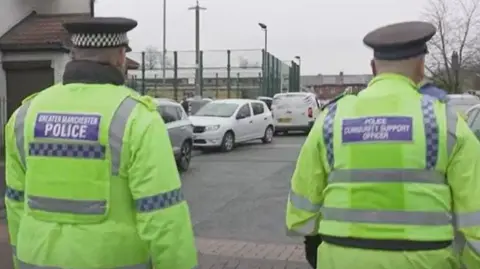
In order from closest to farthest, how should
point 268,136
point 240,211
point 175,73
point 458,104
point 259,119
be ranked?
point 458,104, point 240,211, point 259,119, point 268,136, point 175,73

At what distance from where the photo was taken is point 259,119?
867 inches

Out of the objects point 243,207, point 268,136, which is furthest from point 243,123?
point 243,207

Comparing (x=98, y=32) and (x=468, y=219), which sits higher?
(x=98, y=32)

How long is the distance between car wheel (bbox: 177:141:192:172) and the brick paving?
7141 mm

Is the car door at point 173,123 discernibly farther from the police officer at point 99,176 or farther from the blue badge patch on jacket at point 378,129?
the blue badge patch on jacket at point 378,129

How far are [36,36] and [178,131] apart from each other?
4795 mm

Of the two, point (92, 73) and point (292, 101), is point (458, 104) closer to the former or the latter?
point (92, 73)

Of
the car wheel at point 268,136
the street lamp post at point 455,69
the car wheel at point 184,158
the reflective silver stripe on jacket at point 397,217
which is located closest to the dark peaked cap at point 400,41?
the reflective silver stripe on jacket at point 397,217

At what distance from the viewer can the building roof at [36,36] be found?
54.6 feet

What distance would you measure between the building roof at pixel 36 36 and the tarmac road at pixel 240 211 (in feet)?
11.6

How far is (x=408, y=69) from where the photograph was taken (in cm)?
280

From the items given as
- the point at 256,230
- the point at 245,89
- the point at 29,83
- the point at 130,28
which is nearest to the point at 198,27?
the point at 245,89

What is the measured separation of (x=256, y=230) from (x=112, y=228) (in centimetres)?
644

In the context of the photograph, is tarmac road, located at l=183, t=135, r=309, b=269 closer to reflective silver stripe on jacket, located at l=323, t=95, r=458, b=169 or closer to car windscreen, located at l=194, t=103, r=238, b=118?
car windscreen, located at l=194, t=103, r=238, b=118
